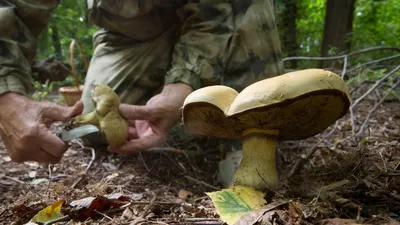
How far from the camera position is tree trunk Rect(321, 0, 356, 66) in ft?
20.3

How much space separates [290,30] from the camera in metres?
6.62

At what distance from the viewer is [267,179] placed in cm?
122

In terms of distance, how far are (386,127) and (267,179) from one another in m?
1.74

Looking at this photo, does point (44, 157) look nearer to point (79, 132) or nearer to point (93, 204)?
point (79, 132)

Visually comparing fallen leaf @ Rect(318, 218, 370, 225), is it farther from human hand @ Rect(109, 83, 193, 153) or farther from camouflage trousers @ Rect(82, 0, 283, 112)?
camouflage trousers @ Rect(82, 0, 283, 112)

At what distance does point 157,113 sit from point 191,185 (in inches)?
19.7

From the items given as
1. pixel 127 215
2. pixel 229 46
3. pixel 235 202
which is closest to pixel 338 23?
pixel 229 46

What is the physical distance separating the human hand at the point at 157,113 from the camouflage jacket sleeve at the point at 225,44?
0.37ft

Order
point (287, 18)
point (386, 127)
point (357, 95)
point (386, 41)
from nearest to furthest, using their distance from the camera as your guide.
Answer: point (386, 127), point (357, 95), point (287, 18), point (386, 41)

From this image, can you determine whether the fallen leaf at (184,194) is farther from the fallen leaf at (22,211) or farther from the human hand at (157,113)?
the fallen leaf at (22,211)

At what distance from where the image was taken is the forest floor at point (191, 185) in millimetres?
920

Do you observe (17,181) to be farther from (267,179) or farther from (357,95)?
(357,95)

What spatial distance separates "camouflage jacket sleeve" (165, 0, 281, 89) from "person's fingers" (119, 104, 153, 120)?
12.4 inches

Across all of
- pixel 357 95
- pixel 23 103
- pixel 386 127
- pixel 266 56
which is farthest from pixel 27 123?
pixel 357 95
